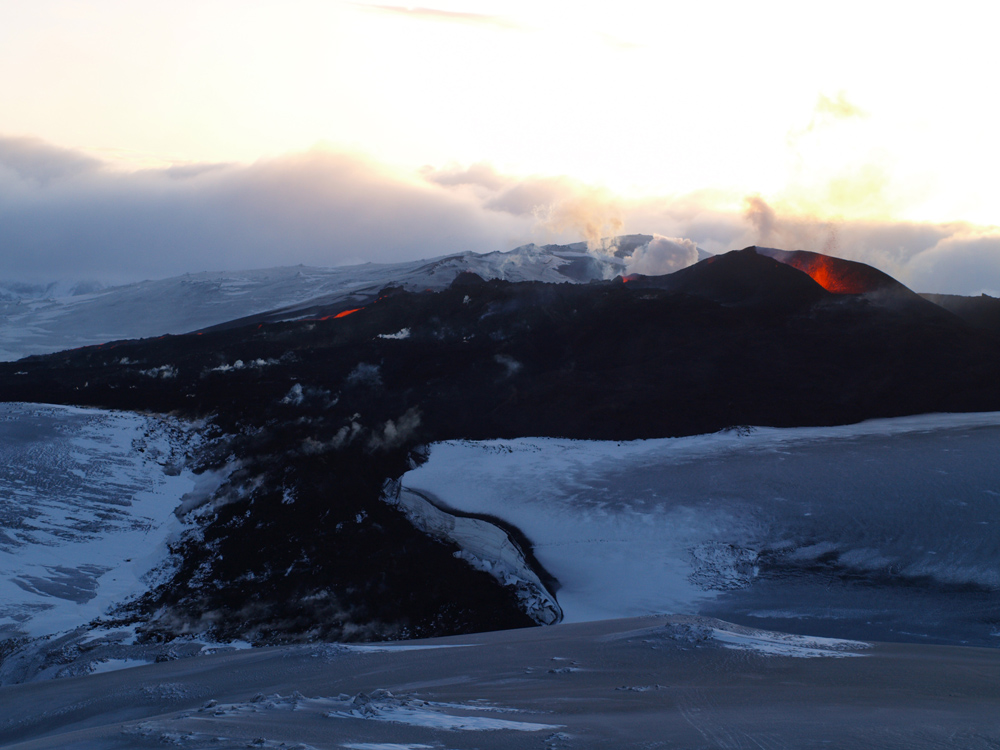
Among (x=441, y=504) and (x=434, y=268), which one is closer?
(x=441, y=504)

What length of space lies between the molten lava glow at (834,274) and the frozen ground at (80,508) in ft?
126

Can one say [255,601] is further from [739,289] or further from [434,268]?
[434,268]

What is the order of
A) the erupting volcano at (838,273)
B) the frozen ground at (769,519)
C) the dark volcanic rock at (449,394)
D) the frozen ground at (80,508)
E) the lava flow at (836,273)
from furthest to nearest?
the lava flow at (836,273)
the erupting volcano at (838,273)
the dark volcanic rock at (449,394)
the frozen ground at (80,508)
the frozen ground at (769,519)

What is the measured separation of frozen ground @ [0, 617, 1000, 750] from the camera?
241 inches

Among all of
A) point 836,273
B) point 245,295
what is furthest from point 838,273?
point 245,295

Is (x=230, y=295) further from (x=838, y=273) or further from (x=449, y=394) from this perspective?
(x=838, y=273)

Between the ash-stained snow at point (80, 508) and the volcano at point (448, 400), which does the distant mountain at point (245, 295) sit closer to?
the volcano at point (448, 400)

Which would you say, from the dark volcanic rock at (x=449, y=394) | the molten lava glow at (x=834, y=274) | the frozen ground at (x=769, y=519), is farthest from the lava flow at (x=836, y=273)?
the frozen ground at (x=769, y=519)

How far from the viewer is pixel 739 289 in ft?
149

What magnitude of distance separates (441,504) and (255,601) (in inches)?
269

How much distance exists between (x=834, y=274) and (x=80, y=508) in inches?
1761

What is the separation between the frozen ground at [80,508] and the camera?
61.4 feet

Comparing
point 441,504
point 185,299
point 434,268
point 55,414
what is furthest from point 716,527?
point 185,299

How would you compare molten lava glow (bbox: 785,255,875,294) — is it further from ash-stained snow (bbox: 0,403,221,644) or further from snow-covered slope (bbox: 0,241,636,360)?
snow-covered slope (bbox: 0,241,636,360)
